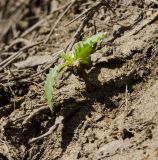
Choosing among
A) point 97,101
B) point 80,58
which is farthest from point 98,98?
point 80,58

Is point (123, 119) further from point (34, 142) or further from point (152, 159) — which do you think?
point (34, 142)

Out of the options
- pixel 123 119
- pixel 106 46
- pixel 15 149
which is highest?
pixel 106 46

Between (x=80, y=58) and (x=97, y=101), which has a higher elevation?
(x=80, y=58)

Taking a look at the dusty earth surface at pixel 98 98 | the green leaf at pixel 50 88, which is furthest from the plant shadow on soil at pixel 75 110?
the green leaf at pixel 50 88

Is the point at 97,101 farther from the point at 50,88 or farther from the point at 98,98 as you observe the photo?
the point at 50,88

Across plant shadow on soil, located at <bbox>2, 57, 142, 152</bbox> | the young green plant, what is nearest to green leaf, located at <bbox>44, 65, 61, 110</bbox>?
the young green plant

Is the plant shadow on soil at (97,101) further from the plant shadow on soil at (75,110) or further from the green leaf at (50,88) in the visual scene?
the green leaf at (50,88)

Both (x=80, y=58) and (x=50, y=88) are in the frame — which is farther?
(x=80, y=58)

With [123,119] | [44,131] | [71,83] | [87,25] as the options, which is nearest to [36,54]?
[87,25]
